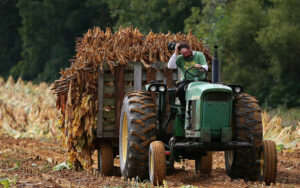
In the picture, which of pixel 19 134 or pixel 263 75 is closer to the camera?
pixel 19 134

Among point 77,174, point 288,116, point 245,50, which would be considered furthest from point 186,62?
point 245,50

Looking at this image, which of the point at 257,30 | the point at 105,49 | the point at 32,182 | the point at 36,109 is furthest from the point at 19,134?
the point at 257,30

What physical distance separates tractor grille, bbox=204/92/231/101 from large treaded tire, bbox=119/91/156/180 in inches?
39.9

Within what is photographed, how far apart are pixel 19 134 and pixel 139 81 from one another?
986 centimetres

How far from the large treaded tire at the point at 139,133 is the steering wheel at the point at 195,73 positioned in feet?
2.24

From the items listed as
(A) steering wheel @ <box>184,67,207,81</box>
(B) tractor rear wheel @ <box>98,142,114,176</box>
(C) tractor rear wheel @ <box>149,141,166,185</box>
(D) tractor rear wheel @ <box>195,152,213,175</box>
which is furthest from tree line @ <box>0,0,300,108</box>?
(C) tractor rear wheel @ <box>149,141,166,185</box>

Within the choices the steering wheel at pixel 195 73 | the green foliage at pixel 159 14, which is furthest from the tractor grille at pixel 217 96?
the green foliage at pixel 159 14

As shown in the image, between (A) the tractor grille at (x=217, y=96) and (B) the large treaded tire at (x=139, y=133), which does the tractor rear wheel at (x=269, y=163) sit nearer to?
(A) the tractor grille at (x=217, y=96)

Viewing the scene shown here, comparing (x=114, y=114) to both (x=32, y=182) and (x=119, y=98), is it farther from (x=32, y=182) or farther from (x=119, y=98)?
(x=32, y=182)

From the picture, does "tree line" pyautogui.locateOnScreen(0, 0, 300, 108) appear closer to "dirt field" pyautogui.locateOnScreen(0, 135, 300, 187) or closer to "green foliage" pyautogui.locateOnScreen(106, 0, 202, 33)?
"green foliage" pyautogui.locateOnScreen(106, 0, 202, 33)

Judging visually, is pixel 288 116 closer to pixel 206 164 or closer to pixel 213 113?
pixel 206 164

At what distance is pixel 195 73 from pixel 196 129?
117 centimetres

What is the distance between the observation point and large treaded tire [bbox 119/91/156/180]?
10219 mm

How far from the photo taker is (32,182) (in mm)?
10219
